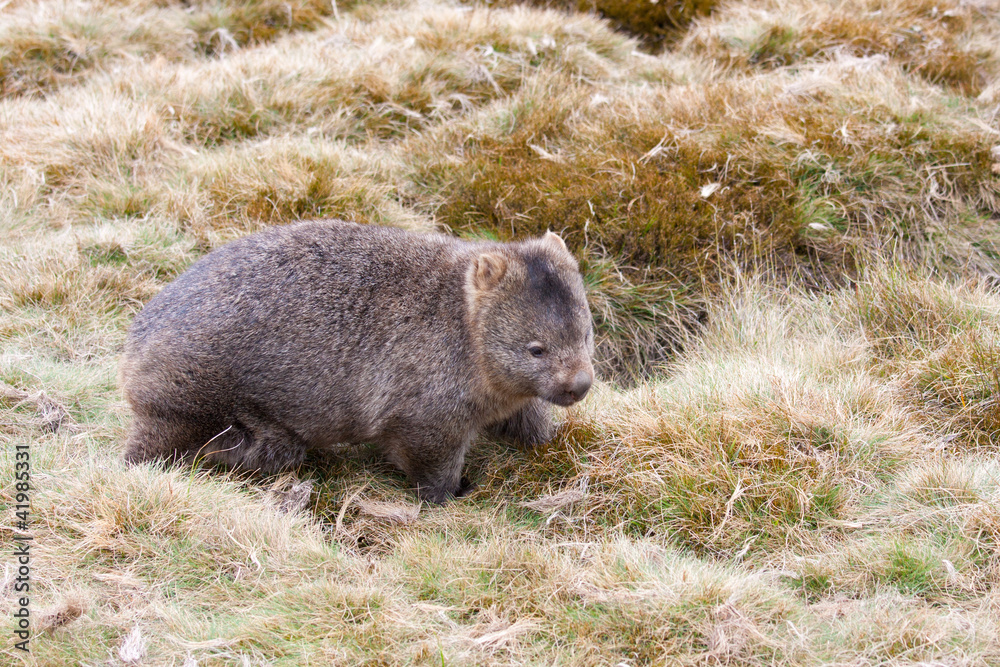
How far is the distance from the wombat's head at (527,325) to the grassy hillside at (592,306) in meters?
0.42

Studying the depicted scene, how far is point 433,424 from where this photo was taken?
418cm

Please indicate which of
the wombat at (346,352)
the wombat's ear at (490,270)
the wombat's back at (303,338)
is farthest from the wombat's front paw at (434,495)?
the wombat's ear at (490,270)

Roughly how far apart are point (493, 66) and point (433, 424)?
12.8ft

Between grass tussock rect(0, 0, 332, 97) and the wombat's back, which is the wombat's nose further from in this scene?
grass tussock rect(0, 0, 332, 97)

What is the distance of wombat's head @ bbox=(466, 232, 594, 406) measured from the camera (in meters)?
4.08

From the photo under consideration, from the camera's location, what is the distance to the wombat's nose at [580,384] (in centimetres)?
398

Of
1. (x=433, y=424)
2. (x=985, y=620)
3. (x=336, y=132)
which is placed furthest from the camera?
(x=336, y=132)

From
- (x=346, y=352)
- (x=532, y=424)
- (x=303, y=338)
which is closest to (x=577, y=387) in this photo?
(x=532, y=424)

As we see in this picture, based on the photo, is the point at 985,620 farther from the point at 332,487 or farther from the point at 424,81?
the point at 424,81

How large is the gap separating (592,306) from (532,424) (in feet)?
4.16

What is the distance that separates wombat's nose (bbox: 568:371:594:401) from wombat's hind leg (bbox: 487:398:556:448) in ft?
1.36

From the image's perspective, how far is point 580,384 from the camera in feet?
13.1

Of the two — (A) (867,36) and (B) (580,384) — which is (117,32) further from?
(A) (867,36)

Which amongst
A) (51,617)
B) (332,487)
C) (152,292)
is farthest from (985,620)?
(152,292)
